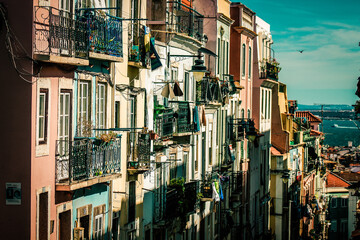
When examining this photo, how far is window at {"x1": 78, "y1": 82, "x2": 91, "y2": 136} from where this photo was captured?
18.7 meters

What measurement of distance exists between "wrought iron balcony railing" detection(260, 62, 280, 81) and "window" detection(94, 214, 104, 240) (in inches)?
1302

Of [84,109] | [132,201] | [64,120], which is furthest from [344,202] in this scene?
[64,120]

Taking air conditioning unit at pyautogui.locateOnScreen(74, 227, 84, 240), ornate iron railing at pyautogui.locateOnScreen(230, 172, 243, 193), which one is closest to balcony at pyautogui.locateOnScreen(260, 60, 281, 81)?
ornate iron railing at pyautogui.locateOnScreen(230, 172, 243, 193)

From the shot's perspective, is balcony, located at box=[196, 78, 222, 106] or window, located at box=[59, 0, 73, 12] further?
balcony, located at box=[196, 78, 222, 106]

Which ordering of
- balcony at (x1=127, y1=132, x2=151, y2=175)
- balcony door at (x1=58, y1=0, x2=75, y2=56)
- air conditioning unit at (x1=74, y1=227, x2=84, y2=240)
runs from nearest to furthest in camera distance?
balcony door at (x1=58, y1=0, x2=75, y2=56) → air conditioning unit at (x1=74, y1=227, x2=84, y2=240) → balcony at (x1=127, y1=132, x2=151, y2=175)

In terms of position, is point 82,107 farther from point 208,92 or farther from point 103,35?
point 208,92

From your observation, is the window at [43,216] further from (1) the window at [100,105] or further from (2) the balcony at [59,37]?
(1) the window at [100,105]

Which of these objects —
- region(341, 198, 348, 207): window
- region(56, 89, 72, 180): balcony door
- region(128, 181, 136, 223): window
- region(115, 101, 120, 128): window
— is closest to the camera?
region(56, 89, 72, 180): balcony door

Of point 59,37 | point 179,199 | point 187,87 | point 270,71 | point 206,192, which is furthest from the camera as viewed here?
point 270,71

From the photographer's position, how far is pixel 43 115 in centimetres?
1661

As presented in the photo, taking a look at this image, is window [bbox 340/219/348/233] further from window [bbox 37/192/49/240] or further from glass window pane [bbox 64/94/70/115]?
window [bbox 37/192/49/240]

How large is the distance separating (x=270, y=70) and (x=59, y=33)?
38598mm

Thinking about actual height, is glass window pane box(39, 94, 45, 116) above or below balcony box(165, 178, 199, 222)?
above

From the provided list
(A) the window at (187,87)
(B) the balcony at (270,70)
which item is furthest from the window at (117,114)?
(B) the balcony at (270,70)
